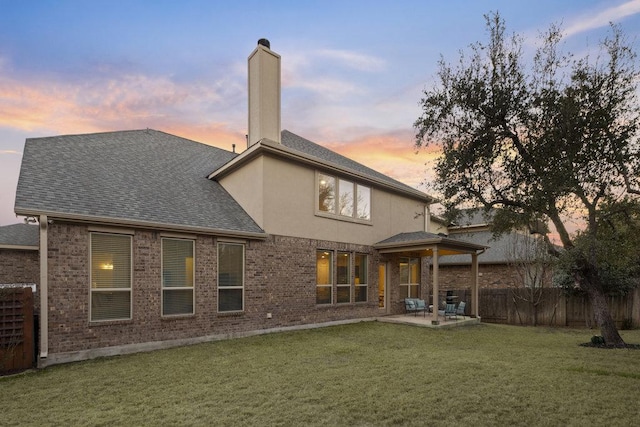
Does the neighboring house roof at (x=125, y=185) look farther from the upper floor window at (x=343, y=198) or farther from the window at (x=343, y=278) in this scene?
the window at (x=343, y=278)

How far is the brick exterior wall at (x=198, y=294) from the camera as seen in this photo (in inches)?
328

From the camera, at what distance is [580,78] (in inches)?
335

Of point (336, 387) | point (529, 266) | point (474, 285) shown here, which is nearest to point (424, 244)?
point (474, 285)

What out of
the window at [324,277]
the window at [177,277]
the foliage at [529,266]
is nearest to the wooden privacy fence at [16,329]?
the window at [177,277]

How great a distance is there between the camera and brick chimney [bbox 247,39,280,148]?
13055 mm

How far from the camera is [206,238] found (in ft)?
36.0

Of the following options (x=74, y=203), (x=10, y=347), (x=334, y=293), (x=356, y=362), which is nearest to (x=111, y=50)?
(x=74, y=203)

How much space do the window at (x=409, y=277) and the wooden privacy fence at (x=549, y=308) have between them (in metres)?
2.61

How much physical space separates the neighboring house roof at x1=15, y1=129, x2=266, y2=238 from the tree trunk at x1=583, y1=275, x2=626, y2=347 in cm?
1024

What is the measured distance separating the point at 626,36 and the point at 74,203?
13772 mm

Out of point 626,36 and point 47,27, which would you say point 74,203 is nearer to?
point 47,27

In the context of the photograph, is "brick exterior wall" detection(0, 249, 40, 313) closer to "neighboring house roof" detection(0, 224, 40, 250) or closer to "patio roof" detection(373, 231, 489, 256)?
"neighboring house roof" detection(0, 224, 40, 250)

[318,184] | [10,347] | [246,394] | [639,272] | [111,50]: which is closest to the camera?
[246,394]

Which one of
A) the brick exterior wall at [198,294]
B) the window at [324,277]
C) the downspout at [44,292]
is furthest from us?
the window at [324,277]
